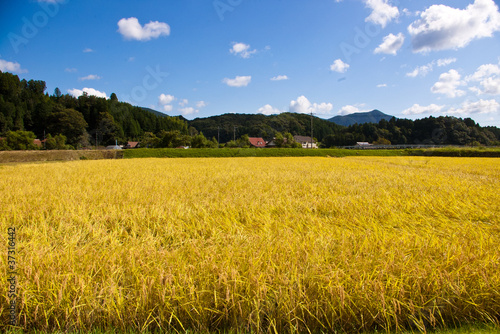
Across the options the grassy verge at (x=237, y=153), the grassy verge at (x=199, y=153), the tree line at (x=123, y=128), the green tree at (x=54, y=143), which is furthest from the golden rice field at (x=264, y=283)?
the green tree at (x=54, y=143)

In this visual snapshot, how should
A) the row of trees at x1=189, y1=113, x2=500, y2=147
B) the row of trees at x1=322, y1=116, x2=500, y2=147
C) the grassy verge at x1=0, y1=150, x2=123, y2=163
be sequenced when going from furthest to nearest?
the row of trees at x1=189, y1=113, x2=500, y2=147 < the row of trees at x1=322, y1=116, x2=500, y2=147 < the grassy verge at x1=0, y1=150, x2=123, y2=163

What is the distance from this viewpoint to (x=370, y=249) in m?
2.00

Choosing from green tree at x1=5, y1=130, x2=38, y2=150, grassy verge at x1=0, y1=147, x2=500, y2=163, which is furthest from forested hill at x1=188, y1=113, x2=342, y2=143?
green tree at x1=5, y1=130, x2=38, y2=150

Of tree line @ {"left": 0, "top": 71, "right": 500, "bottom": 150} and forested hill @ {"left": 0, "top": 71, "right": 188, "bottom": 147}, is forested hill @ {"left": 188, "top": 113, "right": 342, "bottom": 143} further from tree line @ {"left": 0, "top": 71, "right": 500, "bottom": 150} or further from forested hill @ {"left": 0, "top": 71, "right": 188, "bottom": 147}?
forested hill @ {"left": 0, "top": 71, "right": 188, "bottom": 147}

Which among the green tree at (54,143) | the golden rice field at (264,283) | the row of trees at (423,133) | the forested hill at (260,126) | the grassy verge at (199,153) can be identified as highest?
the forested hill at (260,126)

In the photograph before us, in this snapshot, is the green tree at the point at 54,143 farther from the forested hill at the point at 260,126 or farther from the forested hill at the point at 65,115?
the forested hill at the point at 260,126

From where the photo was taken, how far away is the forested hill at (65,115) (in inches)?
2603

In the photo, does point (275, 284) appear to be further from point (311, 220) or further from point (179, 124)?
A: point (179, 124)

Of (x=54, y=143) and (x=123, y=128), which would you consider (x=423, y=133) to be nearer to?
(x=54, y=143)

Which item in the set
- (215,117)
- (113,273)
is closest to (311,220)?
(113,273)

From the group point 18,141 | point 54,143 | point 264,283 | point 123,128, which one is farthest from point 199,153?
point 123,128

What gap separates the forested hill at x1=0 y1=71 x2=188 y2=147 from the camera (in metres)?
66.1

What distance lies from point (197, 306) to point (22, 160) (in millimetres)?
35249

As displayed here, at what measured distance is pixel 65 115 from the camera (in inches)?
2589
